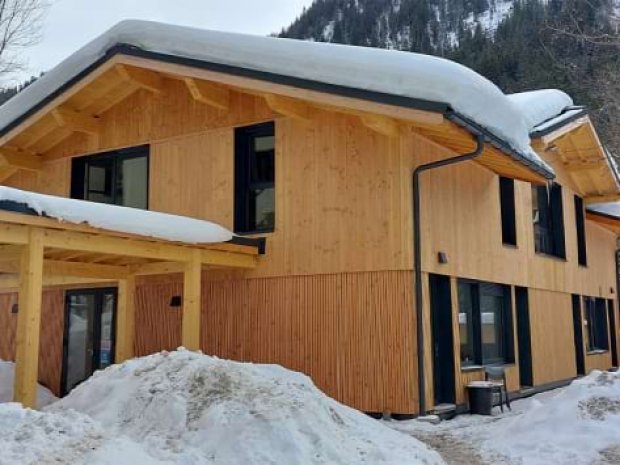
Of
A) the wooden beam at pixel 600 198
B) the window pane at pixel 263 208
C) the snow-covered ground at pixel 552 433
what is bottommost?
the snow-covered ground at pixel 552 433

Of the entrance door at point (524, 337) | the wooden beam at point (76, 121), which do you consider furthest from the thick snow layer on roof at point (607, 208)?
the wooden beam at point (76, 121)

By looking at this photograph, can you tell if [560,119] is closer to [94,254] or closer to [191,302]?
[191,302]

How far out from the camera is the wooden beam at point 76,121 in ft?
40.2

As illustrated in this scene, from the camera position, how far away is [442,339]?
1024 cm

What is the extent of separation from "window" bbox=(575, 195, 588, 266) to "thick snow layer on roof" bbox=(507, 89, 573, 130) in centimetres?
306

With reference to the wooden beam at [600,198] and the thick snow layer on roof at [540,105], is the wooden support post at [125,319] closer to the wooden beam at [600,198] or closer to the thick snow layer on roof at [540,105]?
the thick snow layer on roof at [540,105]

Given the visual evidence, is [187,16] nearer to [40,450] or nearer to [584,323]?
[584,323]

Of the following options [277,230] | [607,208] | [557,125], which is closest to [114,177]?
[277,230]

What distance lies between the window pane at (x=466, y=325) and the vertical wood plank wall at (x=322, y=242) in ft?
1.03

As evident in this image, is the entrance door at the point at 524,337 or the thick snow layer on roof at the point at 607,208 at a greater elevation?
the thick snow layer on roof at the point at 607,208

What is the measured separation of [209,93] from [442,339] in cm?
525

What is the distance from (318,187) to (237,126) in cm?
194

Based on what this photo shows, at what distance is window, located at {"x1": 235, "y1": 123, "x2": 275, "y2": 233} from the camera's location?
10.9 meters

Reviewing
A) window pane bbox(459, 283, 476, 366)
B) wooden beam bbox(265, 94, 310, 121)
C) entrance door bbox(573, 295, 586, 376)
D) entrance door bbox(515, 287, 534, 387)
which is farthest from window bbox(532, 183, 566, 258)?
wooden beam bbox(265, 94, 310, 121)
